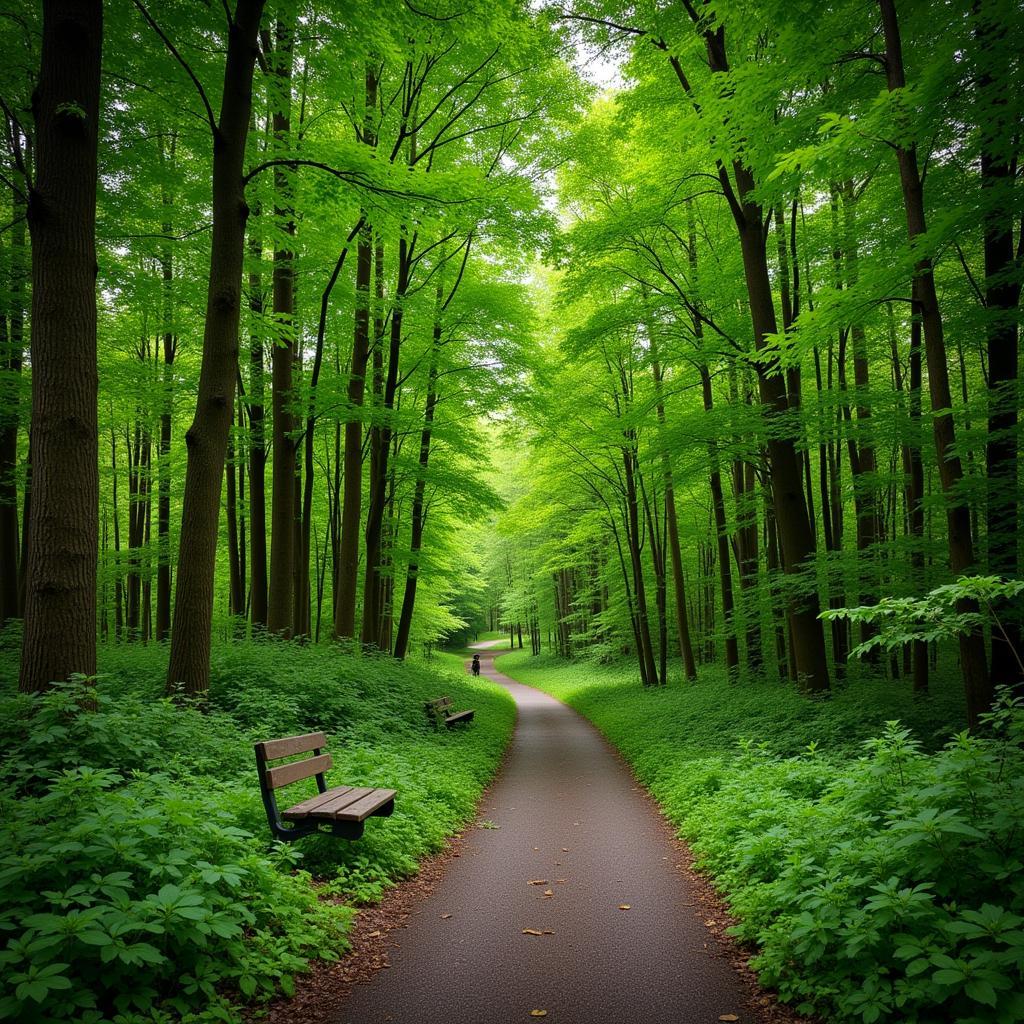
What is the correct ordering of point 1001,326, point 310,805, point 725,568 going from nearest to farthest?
point 310,805 → point 1001,326 → point 725,568

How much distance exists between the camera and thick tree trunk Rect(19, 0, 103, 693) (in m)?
→ 4.65

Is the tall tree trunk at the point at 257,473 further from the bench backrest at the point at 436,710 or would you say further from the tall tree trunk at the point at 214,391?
the tall tree trunk at the point at 214,391

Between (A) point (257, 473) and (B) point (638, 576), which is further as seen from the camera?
(B) point (638, 576)

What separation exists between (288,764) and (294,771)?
107 millimetres

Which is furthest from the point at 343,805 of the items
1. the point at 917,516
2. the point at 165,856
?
the point at 917,516

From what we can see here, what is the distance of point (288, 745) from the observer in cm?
509

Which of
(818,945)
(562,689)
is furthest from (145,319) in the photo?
(562,689)

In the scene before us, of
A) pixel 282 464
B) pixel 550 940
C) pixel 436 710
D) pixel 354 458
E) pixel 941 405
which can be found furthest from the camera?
pixel 354 458

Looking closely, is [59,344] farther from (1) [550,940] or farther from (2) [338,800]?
(1) [550,940]

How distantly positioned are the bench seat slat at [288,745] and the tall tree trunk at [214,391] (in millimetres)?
1663

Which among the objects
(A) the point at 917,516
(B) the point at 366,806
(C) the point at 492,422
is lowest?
(B) the point at 366,806

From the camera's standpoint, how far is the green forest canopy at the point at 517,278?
5152 millimetres

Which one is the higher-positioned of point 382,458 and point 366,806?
point 382,458

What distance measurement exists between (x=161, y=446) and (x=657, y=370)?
14.3 m
